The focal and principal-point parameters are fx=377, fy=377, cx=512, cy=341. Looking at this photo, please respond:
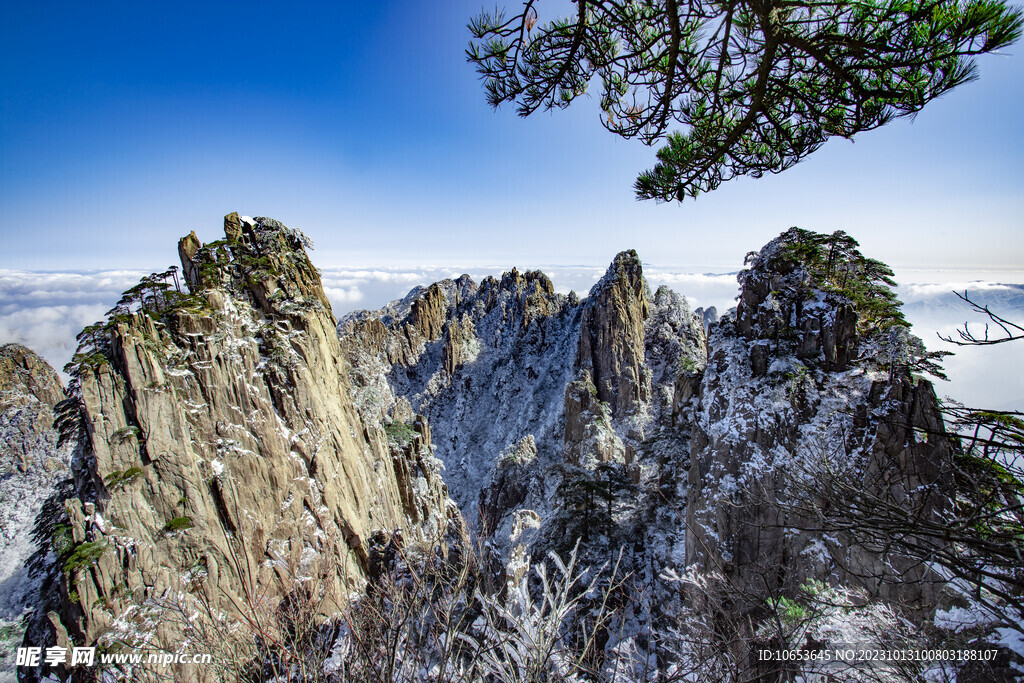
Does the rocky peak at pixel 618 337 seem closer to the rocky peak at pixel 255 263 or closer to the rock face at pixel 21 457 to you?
the rocky peak at pixel 255 263

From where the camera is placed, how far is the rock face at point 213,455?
10.6m

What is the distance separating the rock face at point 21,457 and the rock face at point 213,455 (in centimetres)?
3017

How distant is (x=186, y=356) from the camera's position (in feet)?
41.9

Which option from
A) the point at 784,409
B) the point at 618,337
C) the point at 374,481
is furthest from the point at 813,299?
the point at 618,337

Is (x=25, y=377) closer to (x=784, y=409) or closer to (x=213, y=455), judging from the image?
(x=213, y=455)

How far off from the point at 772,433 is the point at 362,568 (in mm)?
16905

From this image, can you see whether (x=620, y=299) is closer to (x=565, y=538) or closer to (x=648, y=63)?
(x=565, y=538)

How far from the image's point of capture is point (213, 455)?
12.6 m

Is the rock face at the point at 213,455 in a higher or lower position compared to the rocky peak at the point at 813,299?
lower

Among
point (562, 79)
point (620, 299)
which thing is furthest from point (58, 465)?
point (620, 299)

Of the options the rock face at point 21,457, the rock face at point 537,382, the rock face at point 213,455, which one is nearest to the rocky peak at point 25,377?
the rock face at point 21,457

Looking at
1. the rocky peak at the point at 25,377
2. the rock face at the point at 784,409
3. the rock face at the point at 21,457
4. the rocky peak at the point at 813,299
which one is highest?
the rocky peak at the point at 813,299

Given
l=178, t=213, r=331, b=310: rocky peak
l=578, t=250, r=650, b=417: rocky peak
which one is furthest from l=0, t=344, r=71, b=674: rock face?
l=578, t=250, r=650, b=417: rocky peak

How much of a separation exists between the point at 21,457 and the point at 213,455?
44563 mm
